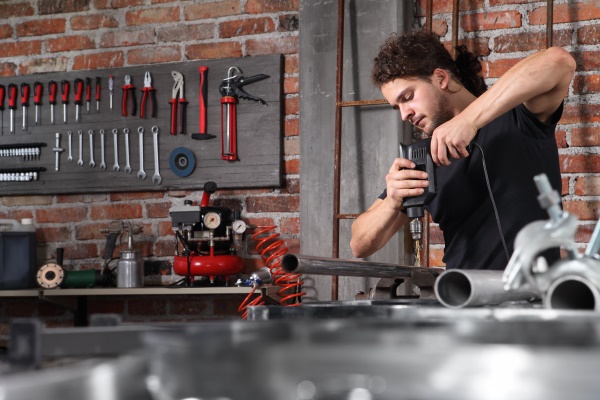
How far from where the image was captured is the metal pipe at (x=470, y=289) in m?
0.81

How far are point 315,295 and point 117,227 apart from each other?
3.04 ft

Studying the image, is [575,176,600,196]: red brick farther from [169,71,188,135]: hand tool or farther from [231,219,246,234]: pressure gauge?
[169,71,188,135]: hand tool

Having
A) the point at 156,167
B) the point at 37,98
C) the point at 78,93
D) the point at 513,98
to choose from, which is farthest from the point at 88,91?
the point at 513,98

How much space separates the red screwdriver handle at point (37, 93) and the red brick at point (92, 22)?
308 mm

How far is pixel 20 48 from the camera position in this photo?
3564 millimetres

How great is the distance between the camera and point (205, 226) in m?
2.98

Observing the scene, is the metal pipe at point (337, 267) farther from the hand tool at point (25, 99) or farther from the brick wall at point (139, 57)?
the hand tool at point (25, 99)

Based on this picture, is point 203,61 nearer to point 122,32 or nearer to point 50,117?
point 122,32

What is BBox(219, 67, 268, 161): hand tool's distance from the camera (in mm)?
3154

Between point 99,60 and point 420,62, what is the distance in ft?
5.74

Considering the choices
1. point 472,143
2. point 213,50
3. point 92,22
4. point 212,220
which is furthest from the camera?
point 92,22

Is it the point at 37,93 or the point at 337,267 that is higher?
the point at 37,93

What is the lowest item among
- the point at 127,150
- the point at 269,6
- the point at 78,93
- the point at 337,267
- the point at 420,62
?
the point at 337,267

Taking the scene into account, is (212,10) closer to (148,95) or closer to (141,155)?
(148,95)
